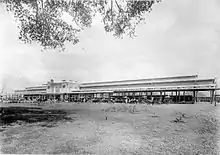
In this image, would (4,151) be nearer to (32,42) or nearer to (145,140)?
(32,42)

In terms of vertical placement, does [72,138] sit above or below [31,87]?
below

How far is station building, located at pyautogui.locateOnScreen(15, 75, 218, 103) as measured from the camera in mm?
2379

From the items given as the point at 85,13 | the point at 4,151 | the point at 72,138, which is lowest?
the point at 4,151

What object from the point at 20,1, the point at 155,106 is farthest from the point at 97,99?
the point at 20,1

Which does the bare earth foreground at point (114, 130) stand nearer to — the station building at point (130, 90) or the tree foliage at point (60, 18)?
the station building at point (130, 90)

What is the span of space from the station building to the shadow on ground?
178mm

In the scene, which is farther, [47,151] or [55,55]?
[55,55]

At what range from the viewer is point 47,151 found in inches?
100

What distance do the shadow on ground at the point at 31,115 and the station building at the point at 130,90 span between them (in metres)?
0.18

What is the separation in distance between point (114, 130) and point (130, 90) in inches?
20.6

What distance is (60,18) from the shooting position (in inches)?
114

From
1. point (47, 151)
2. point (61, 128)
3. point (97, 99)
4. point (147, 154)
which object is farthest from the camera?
point (97, 99)

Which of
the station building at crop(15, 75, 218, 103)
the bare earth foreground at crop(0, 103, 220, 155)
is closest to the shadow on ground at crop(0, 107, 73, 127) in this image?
the bare earth foreground at crop(0, 103, 220, 155)

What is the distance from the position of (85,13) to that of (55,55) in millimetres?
681
